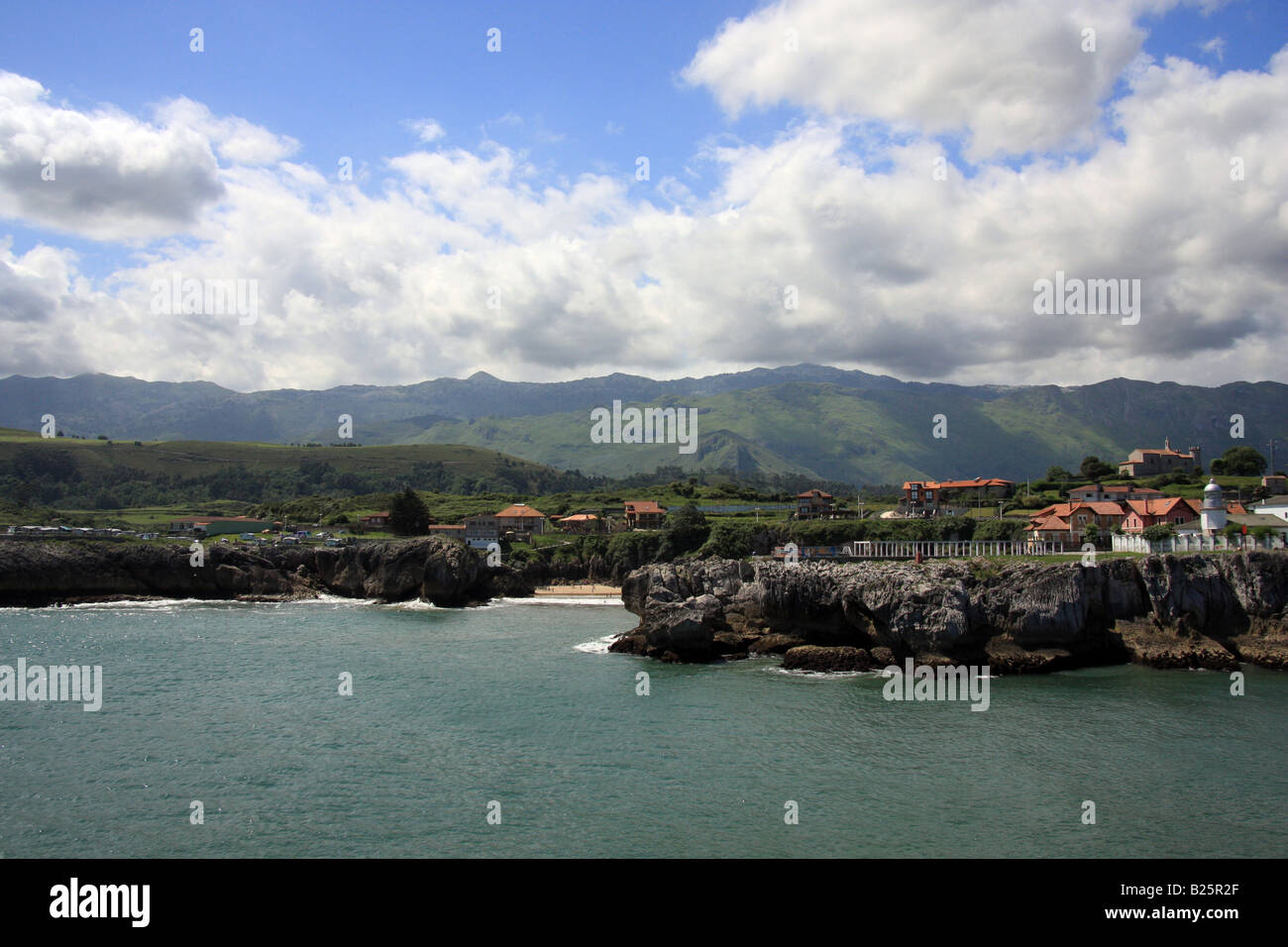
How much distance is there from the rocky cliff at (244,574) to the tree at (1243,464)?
9387 cm

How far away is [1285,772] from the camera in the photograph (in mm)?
26234

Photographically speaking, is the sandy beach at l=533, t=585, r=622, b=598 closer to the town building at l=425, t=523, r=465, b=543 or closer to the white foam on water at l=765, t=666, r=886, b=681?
the town building at l=425, t=523, r=465, b=543

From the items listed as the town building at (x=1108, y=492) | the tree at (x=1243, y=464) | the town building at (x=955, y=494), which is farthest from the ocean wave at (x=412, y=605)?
the tree at (x=1243, y=464)

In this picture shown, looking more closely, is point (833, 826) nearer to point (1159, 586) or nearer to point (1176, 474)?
point (1159, 586)

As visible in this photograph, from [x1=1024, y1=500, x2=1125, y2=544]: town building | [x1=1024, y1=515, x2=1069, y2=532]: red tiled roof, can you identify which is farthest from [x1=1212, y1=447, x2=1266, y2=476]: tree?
[x1=1024, y1=515, x2=1069, y2=532]: red tiled roof

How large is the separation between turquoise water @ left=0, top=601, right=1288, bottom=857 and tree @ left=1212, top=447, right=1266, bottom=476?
256ft

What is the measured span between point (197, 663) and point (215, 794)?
2329 centimetres

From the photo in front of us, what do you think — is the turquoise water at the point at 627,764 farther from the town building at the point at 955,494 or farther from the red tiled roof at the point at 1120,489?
the town building at the point at 955,494

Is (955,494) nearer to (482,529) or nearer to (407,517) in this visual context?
(482,529)

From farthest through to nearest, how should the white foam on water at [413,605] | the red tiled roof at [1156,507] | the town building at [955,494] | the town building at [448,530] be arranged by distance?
1. the town building at [448,530]
2. the town building at [955,494]
3. the white foam on water at [413,605]
4. the red tiled roof at [1156,507]

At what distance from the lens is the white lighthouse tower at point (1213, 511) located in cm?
5356

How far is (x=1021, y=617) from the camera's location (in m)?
42.9

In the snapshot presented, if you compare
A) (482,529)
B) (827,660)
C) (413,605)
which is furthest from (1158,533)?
(482,529)
